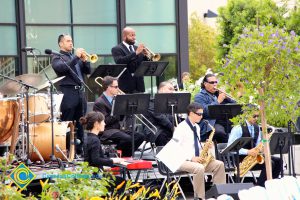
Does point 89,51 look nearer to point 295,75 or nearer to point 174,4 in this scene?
point 174,4

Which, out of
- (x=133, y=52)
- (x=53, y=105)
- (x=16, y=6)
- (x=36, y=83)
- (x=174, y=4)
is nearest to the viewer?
(x=36, y=83)

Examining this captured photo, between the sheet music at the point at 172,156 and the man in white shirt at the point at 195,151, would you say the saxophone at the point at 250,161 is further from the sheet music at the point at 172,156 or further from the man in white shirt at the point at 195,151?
the sheet music at the point at 172,156

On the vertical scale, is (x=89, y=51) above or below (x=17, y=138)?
above

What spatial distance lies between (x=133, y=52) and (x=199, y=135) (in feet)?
7.13

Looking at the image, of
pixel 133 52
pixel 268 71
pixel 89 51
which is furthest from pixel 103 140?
pixel 89 51

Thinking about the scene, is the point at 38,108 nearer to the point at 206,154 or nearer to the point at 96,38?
the point at 206,154

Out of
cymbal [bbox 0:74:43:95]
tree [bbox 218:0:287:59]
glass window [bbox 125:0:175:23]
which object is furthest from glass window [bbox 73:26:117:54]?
tree [bbox 218:0:287:59]

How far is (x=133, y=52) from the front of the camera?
14430mm

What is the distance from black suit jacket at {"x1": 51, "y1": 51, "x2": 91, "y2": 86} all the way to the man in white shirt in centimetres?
204

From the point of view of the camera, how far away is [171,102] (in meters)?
13.4

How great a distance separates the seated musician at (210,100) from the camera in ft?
46.2

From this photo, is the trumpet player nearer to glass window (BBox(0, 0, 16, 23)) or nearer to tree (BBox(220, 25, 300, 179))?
tree (BBox(220, 25, 300, 179))

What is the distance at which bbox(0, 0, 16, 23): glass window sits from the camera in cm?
1791

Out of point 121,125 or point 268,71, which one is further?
point 121,125
